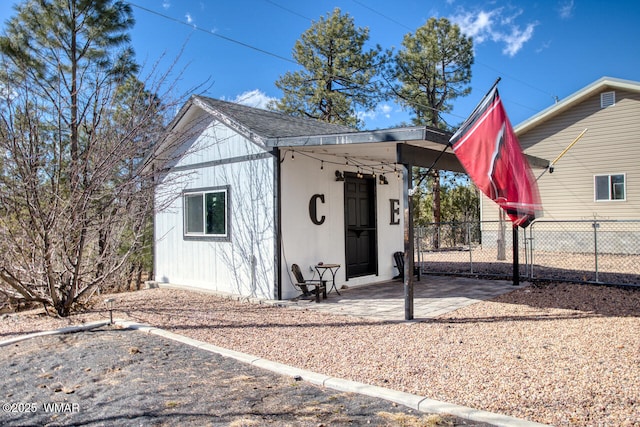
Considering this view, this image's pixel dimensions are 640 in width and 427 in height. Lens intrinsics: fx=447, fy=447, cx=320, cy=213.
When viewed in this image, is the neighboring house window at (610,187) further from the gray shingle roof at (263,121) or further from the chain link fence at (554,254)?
the gray shingle roof at (263,121)

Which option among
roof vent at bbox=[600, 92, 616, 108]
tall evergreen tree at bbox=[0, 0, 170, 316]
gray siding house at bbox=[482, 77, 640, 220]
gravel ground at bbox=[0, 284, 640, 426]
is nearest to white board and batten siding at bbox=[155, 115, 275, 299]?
gravel ground at bbox=[0, 284, 640, 426]

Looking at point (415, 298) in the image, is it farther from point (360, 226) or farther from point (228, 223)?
point (228, 223)

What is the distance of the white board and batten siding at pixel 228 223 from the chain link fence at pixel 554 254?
4259 mm

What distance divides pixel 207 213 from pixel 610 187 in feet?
43.4

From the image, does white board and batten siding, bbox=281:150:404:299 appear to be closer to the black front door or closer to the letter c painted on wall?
the letter c painted on wall

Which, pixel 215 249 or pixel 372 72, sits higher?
pixel 372 72

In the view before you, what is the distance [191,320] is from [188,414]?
3.32 meters

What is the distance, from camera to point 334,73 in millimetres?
20859

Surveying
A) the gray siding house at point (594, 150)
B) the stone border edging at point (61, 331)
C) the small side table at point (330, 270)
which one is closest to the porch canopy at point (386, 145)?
the small side table at point (330, 270)

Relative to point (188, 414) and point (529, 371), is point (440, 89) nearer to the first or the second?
point (529, 371)

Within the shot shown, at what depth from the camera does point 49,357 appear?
4.57 meters

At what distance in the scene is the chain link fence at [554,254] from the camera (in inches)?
402

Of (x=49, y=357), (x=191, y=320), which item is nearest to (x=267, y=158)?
(x=191, y=320)

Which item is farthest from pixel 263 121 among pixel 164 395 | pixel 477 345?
pixel 164 395
